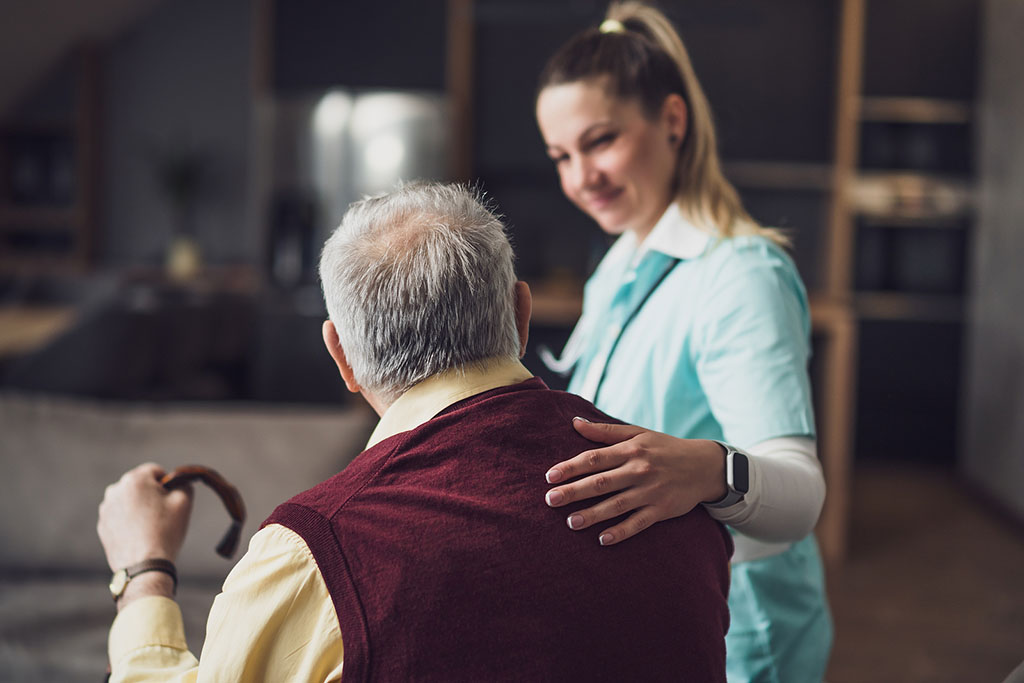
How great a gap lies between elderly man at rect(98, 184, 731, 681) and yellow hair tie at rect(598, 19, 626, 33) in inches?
20.6

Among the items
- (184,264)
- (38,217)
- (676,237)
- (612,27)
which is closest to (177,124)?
(38,217)

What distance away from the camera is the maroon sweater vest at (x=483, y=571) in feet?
2.39

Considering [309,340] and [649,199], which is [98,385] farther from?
[649,199]

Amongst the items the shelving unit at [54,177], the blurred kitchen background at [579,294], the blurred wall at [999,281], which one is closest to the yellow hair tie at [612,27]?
the blurred kitchen background at [579,294]

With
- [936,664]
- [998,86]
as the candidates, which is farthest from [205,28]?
[936,664]

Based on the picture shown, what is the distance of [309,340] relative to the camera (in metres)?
4.25

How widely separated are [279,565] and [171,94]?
781cm

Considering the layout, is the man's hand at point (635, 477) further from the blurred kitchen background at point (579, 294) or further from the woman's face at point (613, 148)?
the blurred kitchen background at point (579, 294)

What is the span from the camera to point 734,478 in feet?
2.99

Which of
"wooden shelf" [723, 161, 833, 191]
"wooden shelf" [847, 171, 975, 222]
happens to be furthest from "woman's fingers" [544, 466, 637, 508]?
"wooden shelf" [847, 171, 975, 222]

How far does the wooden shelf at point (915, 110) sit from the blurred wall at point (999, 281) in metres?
0.12

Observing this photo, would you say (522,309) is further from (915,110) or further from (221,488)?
(915,110)

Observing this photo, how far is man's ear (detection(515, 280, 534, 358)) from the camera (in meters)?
0.90

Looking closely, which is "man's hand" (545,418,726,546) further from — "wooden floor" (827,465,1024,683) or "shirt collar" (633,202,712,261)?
"wooden floor" (827,465,1024,683)
